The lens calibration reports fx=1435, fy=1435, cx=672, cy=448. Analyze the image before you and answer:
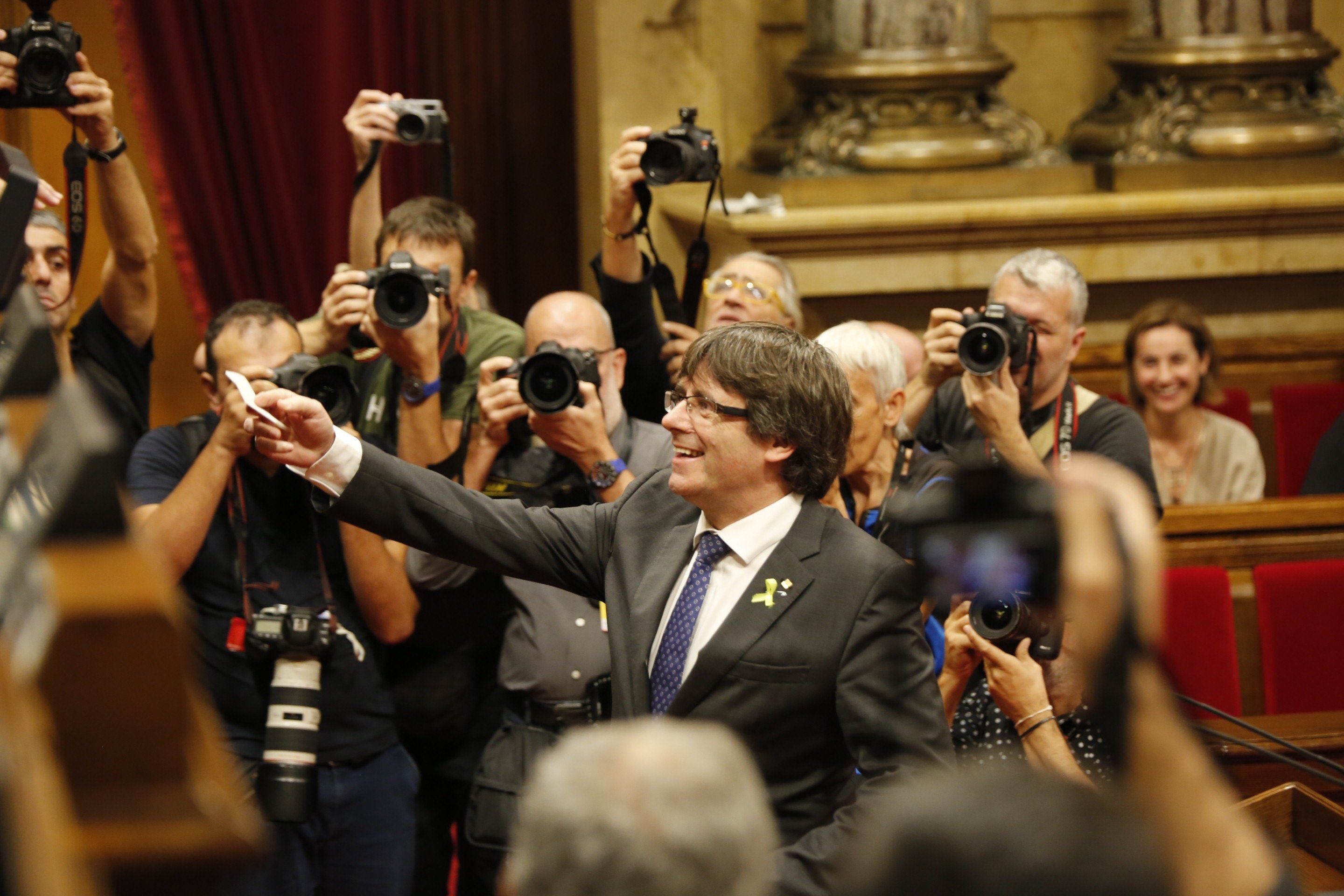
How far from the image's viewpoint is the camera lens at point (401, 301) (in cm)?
273

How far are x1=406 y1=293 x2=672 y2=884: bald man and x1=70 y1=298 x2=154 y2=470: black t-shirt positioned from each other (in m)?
0.73

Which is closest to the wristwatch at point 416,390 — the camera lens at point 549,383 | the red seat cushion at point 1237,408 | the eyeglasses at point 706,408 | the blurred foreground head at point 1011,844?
the camera lens at point 549,383

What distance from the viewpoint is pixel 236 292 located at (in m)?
4.45

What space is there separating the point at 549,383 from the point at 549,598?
40cm

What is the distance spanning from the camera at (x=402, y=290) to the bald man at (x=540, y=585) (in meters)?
0.17

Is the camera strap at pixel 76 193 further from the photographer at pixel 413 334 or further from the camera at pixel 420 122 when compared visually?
the camera at pixel 420 122

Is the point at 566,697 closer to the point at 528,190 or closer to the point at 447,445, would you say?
the point at 447,445

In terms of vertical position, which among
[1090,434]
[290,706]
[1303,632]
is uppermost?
[1090,434]

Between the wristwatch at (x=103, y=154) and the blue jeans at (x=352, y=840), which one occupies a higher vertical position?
the wristwatch at (x=103, y=154)

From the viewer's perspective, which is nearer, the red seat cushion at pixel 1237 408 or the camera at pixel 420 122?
the camera at pixel 420 122

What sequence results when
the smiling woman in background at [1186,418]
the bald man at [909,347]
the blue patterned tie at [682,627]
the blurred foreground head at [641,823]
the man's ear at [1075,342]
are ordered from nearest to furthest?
the blurred foreground head at [641,823] → the blue patterned tie at [682,627] → the man's ear at [1075,342] → the bald man at [909,347] → the smiling woman in background at [1186,418]

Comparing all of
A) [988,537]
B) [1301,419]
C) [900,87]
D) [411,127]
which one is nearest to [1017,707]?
[988,537]

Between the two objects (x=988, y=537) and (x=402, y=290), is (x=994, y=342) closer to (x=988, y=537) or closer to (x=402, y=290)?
(x=402, y=290)

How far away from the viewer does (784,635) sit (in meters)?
1.85
